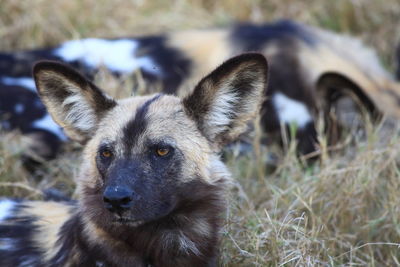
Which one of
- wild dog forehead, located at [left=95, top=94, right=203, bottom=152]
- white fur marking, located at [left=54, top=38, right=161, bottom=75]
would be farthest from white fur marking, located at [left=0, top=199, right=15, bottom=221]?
white fur marking, located at [left=54, top=38, right=161, bottom=75]

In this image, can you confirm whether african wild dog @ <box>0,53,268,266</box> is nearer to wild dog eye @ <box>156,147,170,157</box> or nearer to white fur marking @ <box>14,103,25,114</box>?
wild dog eye @ <box>156,147,170,157</box>

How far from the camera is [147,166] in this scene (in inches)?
89.4

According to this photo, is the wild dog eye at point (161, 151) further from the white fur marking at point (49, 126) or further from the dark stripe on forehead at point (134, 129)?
the white fur marking at point (49, 126)

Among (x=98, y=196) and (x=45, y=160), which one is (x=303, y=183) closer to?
(x=98, y=196)

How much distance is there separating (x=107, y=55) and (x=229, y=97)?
165 centimetres

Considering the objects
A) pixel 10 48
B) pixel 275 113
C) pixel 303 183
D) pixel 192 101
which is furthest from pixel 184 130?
pixel 10 48

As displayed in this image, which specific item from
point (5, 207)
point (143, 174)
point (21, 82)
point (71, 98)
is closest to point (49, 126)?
point (21, 82)

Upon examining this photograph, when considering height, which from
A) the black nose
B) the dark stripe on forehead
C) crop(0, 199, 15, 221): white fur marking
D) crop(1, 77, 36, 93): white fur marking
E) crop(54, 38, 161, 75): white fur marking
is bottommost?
crop(0, 199, 15, 221): white fur marking

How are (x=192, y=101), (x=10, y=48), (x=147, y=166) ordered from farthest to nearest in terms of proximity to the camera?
1. (x=10, y=48)
2. (x=192, y=101)
3. (x=147, y=166)

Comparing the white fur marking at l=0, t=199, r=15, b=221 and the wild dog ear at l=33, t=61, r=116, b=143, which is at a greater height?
the wild dog ear at l=33, t=61, r=116, b=143

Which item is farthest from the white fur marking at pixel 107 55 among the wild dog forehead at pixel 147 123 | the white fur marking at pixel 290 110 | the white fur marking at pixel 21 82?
the wild dog forehead at pixel 147 123

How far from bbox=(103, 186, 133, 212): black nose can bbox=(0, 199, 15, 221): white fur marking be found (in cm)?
60

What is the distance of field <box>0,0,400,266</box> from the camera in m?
2.61

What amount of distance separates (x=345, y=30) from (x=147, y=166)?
3093mm
